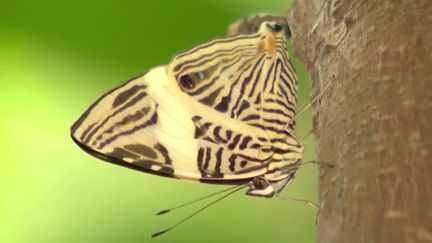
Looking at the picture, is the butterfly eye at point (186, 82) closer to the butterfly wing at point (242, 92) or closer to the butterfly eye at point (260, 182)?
the butterfly wing at point (242, 92)

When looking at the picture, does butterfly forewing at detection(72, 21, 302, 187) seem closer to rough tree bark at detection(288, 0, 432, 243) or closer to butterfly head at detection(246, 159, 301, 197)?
butterfly head at detection(246, 159, 301, 197)

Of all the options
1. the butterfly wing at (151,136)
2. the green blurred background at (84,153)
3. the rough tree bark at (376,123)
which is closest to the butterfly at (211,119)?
the butterfly wing at (151,136)

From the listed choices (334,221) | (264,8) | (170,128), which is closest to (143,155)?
(170,128)

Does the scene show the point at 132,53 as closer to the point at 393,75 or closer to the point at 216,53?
the point at 216,53

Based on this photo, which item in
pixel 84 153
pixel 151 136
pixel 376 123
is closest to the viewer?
pixel 376 123

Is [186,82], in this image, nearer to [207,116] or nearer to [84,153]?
[207,116]

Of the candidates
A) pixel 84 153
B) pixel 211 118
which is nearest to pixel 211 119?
pixel 211 118

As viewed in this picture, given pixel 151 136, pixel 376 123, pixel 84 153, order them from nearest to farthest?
pixel 376 123 < pixel 151 136 < pixel 84 153
